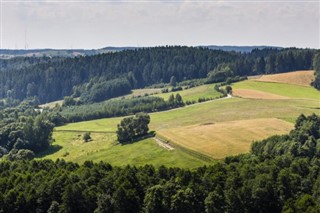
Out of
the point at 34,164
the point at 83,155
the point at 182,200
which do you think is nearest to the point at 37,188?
the point at 34,164

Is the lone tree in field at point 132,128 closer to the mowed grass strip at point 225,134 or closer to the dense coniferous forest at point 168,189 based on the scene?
the mowed grass strip at point 225,134

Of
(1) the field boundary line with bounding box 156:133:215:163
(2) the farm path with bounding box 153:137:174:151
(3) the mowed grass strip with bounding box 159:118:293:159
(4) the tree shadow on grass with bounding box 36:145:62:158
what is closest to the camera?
(1) the field boundary line with bounding box 156:133:215:163

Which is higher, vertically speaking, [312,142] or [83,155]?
[312,142]

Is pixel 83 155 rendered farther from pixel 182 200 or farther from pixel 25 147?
pixel 182 200

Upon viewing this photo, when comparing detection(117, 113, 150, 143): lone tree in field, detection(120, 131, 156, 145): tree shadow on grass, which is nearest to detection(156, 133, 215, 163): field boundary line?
detection(120, 131, 156, 145): tree shadow on grass

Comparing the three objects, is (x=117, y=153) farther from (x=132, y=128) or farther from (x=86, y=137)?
(x=86, y=137)

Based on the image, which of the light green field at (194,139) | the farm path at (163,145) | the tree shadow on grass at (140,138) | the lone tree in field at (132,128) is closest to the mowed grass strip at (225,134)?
the light green field at (194,139)

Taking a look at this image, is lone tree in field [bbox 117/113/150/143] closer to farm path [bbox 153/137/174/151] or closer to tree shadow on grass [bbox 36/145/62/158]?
farm path [bbox 153/137/174/151]
